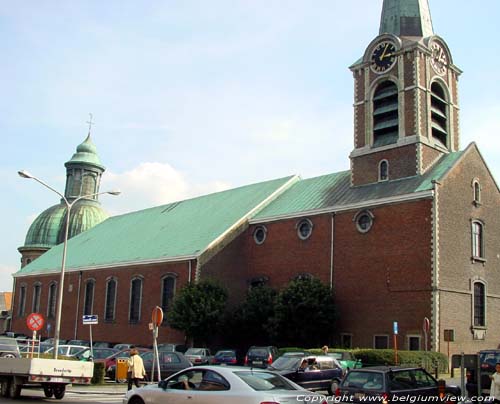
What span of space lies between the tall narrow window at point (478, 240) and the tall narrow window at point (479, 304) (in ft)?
5.72

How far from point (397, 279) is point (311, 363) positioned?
13.4m

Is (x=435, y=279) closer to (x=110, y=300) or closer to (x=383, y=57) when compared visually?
(x=383, y=57)

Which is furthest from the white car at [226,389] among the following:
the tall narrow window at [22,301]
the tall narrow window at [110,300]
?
the tall narrow window at [22,301]

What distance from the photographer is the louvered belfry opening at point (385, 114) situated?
127 feet

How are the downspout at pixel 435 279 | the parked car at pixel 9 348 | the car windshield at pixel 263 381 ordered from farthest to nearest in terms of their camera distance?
the downspout at pixel 435 279 → the parked car at pixel 9 348 → the car windshield at pixel 263 381

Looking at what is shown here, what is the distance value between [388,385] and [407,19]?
31194 mm

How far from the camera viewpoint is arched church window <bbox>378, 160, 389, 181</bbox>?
38159 millimetres

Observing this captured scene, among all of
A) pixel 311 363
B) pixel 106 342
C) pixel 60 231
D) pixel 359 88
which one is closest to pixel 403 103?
pixel 359 88

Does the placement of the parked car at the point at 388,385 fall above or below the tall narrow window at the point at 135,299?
below

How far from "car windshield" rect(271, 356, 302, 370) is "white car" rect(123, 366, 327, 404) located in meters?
9.93

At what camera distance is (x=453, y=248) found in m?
33.9

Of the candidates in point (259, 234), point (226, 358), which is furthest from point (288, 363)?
point (259, 234)

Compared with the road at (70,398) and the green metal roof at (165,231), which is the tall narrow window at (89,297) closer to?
the green metal roof at (165,231)

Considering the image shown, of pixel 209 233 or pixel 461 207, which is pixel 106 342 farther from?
pixel 461 207
